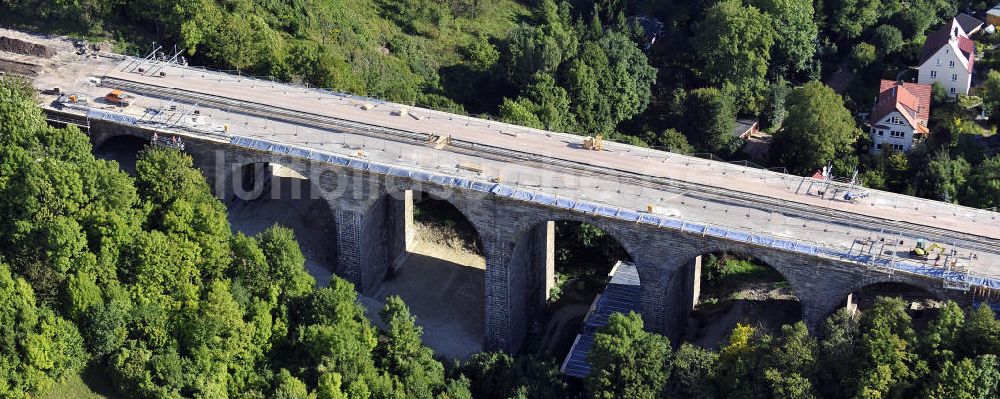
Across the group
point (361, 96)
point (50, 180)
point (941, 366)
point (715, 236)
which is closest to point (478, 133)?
point (361, 96)

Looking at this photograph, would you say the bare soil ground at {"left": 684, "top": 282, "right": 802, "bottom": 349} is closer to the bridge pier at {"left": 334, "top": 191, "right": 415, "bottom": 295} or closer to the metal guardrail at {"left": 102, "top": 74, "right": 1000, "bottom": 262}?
the metal guardrail at {"left": 102, "top": 74, "right": 1000, "bottom": 262}

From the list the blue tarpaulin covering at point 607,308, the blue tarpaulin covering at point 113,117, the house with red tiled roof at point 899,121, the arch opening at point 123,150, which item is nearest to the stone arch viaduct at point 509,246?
the blue tarpaulin covering at point 113,117

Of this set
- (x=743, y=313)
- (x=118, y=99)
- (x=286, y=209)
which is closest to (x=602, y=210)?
(x=743, y=313)

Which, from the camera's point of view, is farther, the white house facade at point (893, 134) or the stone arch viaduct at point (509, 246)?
the white house facade at point (893, 134)

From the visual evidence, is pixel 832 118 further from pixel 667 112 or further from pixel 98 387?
pixel 98 387

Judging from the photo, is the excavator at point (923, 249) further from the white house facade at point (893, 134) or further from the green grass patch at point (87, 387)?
the green grass patch at point (87, 387)

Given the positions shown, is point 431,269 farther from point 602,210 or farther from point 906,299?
point 906,299
